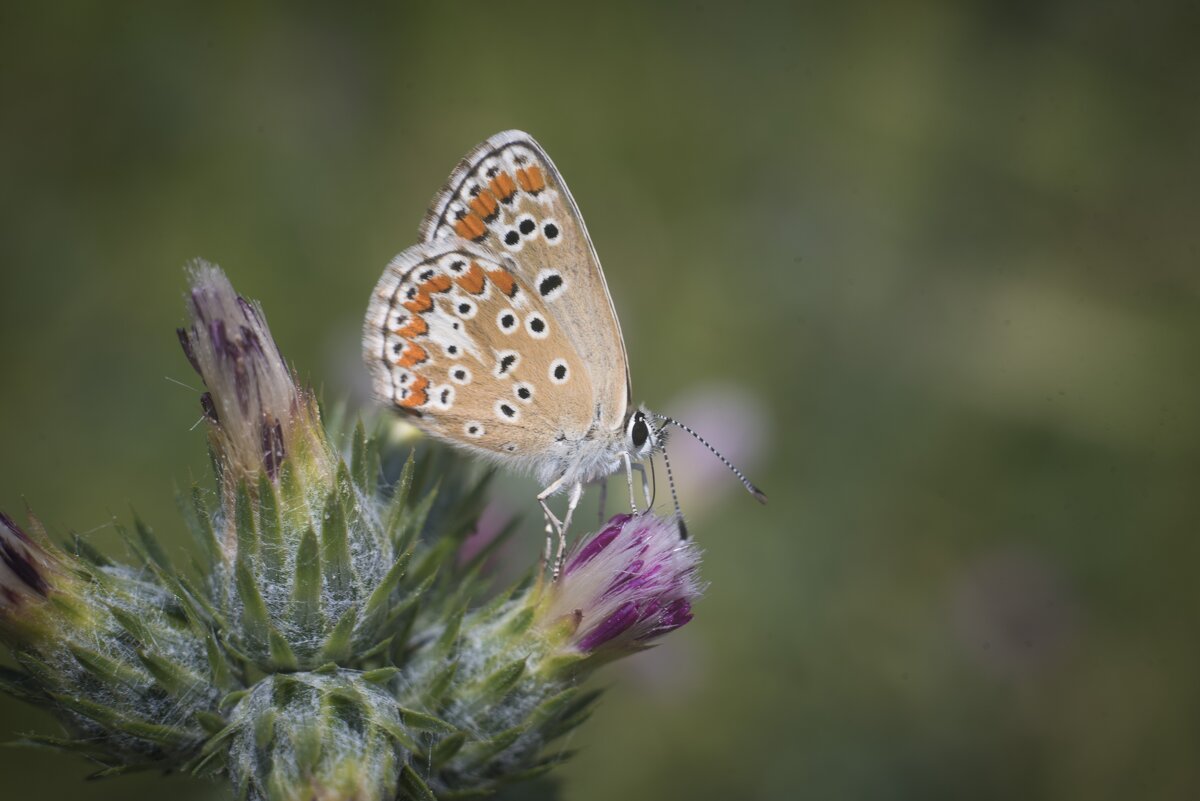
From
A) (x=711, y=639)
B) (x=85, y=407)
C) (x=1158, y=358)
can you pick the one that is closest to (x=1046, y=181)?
(x=1158, y=358)

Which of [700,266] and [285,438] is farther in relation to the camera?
[700,266]

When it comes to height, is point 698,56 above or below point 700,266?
above

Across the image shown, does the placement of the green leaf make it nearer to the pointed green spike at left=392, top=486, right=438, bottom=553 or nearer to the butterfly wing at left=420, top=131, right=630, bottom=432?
the pointed green spike at left=392, top=486, right=438, bottom=553

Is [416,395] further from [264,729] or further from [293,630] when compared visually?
[264,729]

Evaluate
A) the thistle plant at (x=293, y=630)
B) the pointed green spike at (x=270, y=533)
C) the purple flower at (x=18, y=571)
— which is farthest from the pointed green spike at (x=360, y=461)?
the purple flower at (x=18, y=571)

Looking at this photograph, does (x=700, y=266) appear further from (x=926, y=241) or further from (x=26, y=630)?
(x=26, y=630)

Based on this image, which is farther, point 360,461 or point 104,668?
point 360,461

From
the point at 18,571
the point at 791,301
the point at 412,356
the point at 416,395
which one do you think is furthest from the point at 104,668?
the point at 791,301
